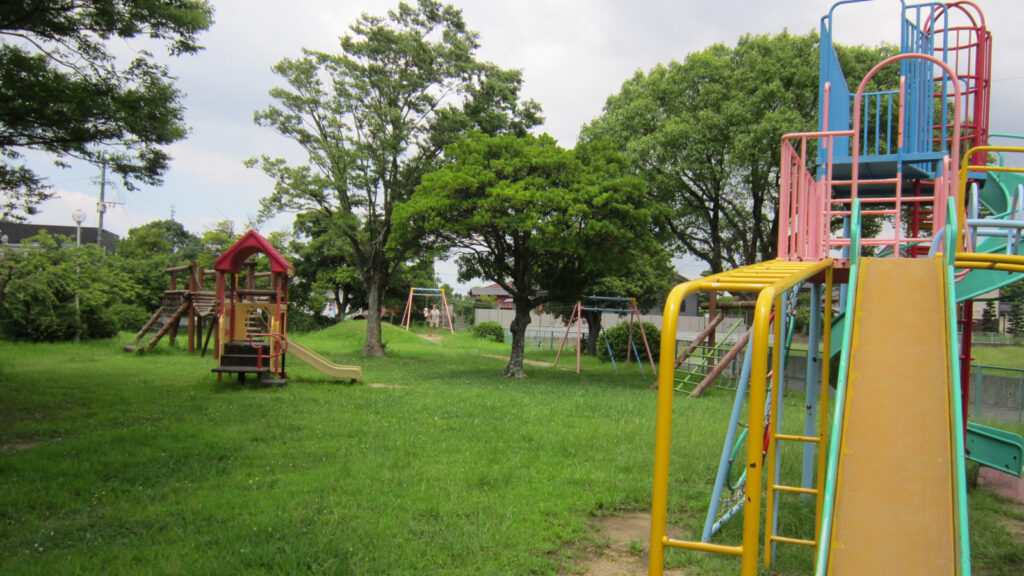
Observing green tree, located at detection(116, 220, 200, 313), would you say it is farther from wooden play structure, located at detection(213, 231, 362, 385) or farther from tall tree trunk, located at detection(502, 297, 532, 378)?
tall tree trunk, located at detection(502, 297, 532, 378)

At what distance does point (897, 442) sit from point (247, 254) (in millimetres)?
11804

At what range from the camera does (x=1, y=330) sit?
18.0 m

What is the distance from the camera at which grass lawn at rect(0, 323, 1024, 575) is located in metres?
4.26

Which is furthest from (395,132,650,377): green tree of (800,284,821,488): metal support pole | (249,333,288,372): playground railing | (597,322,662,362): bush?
(800,284,821,488): metal support pole

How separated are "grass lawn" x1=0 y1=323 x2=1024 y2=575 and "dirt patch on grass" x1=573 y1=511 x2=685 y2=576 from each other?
0.10 meters

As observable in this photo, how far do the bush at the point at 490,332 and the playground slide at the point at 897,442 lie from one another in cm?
2721

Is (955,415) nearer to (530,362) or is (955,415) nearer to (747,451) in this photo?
(747,451)

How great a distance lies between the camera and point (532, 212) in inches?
542

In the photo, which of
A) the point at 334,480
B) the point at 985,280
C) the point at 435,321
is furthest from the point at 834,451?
the point at 435,321

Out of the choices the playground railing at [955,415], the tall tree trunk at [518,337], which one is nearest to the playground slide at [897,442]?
the playground railing at [955,415]

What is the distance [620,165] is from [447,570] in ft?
40.7

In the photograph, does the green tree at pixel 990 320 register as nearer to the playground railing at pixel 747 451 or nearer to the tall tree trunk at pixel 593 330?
the tall tree trunk at pixel 593 330

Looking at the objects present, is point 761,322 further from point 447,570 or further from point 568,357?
point 568,357

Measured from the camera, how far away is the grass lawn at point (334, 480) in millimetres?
4262
